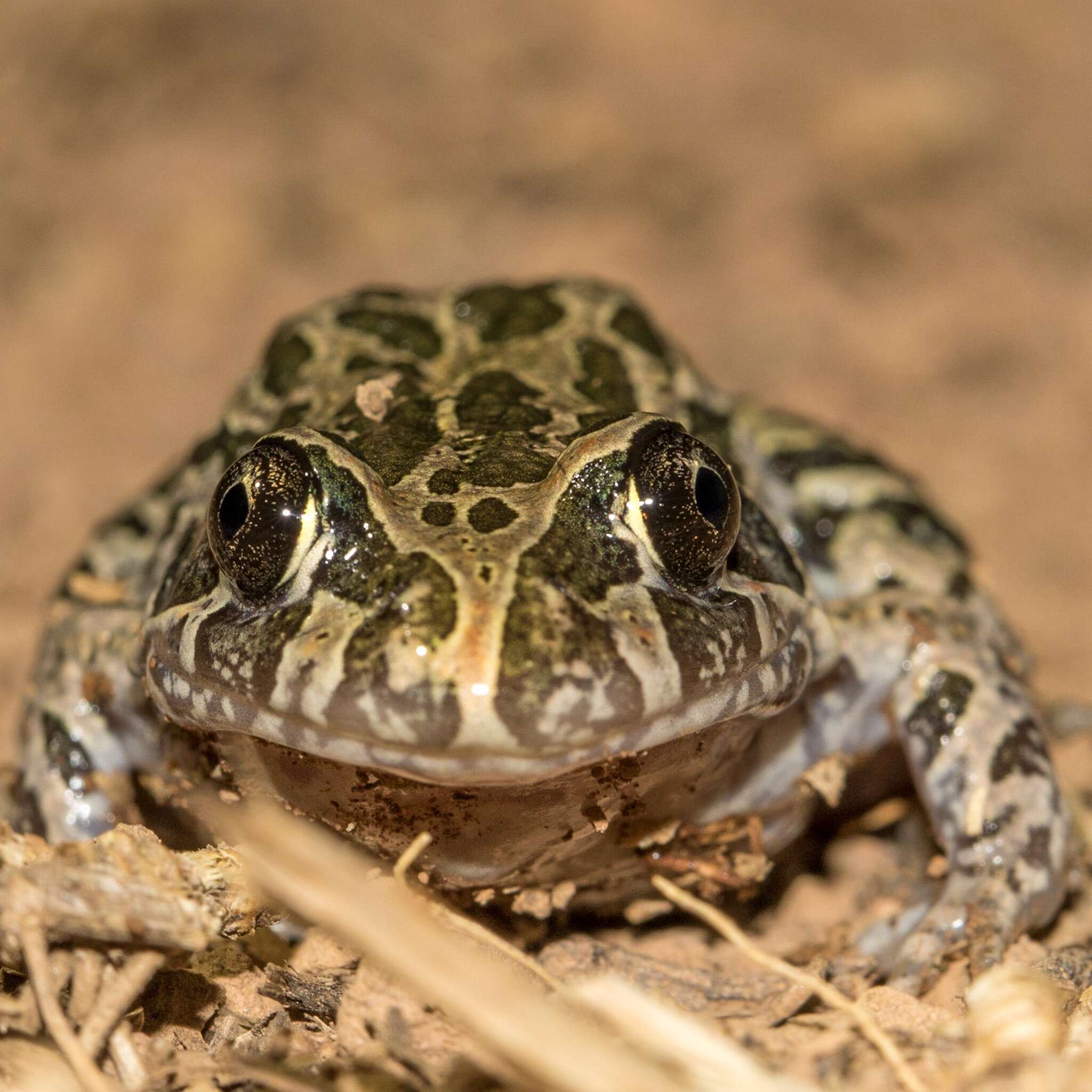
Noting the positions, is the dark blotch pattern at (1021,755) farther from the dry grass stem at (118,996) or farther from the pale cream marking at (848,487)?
the dry grass stem at (118,996)

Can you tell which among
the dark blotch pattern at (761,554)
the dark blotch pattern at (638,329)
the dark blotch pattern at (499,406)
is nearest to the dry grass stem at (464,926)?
the dark blotch pattern at (761,554)

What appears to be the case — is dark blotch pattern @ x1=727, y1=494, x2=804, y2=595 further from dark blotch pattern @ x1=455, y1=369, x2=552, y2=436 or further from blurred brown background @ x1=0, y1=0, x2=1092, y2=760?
blurred brown background @ x1=0, y1=0, x2=1092, y2=760

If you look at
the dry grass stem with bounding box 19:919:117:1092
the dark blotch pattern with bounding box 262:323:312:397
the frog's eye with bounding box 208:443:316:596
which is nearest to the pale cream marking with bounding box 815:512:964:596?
the dark blotch pattern with bounding box 262:323:312:397

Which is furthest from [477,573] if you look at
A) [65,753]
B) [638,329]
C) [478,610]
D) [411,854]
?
[638,329]

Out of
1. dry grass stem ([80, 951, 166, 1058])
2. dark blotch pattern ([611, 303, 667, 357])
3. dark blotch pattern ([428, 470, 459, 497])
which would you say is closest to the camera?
dry grass stem ([80, 951, 166, 1058])

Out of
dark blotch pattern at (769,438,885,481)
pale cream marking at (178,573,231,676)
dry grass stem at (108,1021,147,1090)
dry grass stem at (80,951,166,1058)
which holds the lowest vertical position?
dry grass stem at (108,1021,147,1090)

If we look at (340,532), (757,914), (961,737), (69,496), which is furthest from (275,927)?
(69,496)
